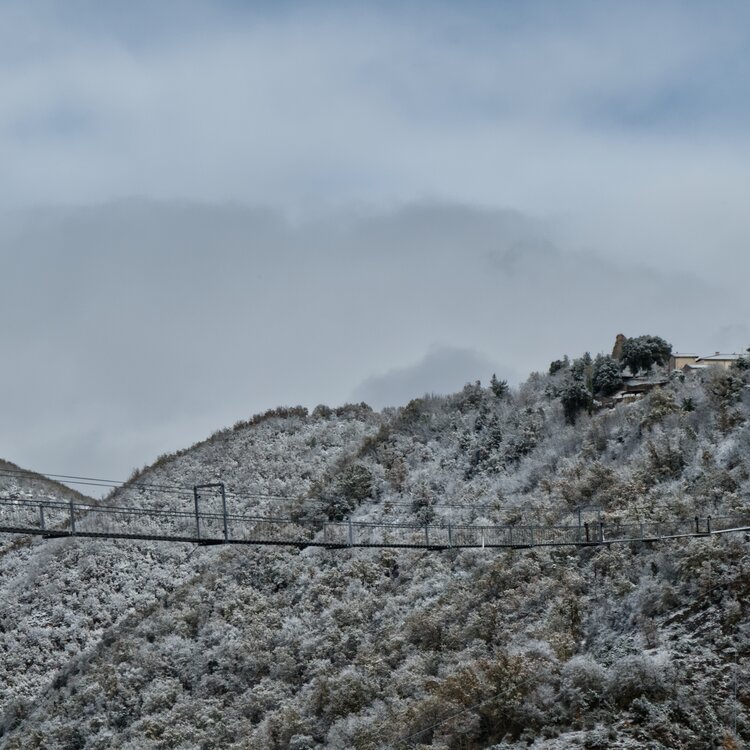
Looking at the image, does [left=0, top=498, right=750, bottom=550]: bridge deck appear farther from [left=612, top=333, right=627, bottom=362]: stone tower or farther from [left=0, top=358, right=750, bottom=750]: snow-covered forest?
[left=612, top=333, right=627, bottom=362]: stone tower

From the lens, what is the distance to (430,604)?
4394 centimetres

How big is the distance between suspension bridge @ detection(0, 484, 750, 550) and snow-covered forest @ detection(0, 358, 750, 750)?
0.85 meters

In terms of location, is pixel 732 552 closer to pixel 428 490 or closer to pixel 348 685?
pixel 348 685

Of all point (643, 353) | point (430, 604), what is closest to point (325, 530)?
point (430, 604)

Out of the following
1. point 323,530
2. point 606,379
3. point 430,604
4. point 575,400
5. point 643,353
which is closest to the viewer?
point 430,604

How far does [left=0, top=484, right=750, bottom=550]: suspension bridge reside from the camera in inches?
1227

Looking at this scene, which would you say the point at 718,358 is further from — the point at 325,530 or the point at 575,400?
the point at 325,530

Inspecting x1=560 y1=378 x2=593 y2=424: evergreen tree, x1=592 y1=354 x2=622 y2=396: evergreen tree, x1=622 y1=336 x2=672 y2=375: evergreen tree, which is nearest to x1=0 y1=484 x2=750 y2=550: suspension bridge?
x1=560 y1=378 x2=593 y2=424: evergreen tree

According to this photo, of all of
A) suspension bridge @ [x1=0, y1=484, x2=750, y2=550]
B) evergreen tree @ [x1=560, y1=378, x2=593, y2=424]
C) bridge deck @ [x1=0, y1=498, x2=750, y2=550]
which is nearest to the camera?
suspension bridge @ [x1=0, y1=484, x2=750, y2=550]

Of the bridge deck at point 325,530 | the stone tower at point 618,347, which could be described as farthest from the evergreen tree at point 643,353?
the bridge deck at point 325,530

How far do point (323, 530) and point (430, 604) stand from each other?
1090 cm

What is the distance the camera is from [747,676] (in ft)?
99.2

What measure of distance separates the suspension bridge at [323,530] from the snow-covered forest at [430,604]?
2.78 feet

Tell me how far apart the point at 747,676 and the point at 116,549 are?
130 feet
